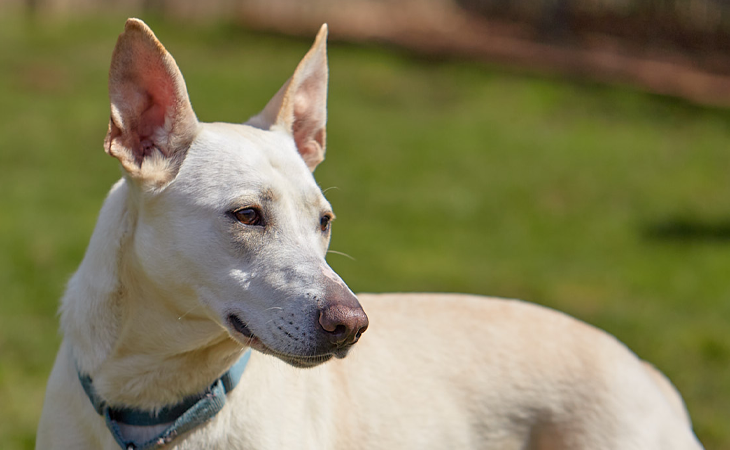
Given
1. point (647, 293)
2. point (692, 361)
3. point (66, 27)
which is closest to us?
point (692, 361)

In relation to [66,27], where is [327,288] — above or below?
above

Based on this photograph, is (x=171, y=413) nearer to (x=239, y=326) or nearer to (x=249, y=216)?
(x=239, y=326)

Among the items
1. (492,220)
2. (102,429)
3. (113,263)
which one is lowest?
(492,220)

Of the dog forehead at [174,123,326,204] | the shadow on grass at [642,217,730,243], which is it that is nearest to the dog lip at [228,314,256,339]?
the dog forehead at [174,123,326,204]

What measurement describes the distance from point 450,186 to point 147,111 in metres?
5.98

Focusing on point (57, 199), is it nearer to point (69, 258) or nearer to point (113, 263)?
point (69, 258)

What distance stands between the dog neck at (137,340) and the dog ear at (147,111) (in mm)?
157

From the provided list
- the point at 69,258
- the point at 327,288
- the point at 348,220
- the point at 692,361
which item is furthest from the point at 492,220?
the point at 327,288

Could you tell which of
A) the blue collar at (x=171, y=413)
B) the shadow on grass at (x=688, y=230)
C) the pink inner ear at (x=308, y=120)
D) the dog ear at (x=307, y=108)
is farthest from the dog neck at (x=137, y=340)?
the shadow on grass at (x=688, y=230)

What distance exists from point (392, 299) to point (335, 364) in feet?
1.52

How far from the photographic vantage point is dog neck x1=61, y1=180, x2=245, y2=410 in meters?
2.63

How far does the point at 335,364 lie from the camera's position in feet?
9.84

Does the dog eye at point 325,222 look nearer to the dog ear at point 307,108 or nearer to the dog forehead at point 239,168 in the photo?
the dog forehead at point 239,168

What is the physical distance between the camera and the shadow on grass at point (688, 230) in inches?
305
